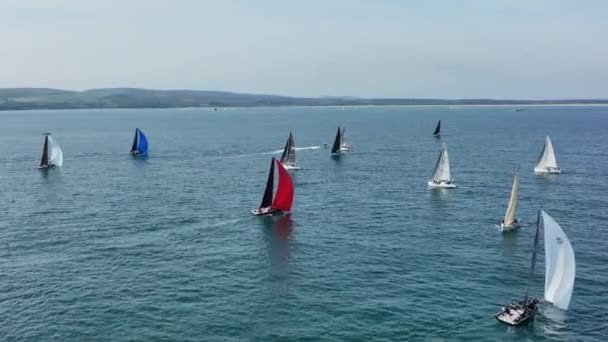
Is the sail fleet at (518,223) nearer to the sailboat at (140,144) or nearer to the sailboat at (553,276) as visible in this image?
the sailboat at (553,276)

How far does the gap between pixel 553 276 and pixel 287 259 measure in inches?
1242

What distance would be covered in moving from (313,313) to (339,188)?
64134 mm

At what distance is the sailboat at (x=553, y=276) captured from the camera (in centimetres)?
5106

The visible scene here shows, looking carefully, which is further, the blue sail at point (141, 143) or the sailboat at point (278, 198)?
the blue sail at point (141, 143)

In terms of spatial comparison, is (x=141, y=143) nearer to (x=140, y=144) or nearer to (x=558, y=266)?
(x=140, y=144)

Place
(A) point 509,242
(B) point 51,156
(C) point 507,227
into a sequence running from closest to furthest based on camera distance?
(A) point 509,242, (C) point 507,227, (B) point 51,156

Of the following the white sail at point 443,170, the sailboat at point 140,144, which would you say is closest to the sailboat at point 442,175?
the white sail at point 443,170

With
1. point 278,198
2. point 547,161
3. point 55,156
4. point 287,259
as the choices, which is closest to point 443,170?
point 547,161

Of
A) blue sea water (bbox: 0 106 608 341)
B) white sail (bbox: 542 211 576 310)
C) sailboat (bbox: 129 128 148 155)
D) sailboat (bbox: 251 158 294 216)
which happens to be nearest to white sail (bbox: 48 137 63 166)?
blue sea water (bbox: 0 106 608 341)

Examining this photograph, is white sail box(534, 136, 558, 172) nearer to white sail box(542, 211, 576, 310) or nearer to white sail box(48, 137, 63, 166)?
white sail box(542, 211, 576, 310)

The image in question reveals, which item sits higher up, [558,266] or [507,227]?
[558,266]

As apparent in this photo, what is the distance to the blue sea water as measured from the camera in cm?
5178

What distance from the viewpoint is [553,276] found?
53.7 metres

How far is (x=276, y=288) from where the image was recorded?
60625 mm
